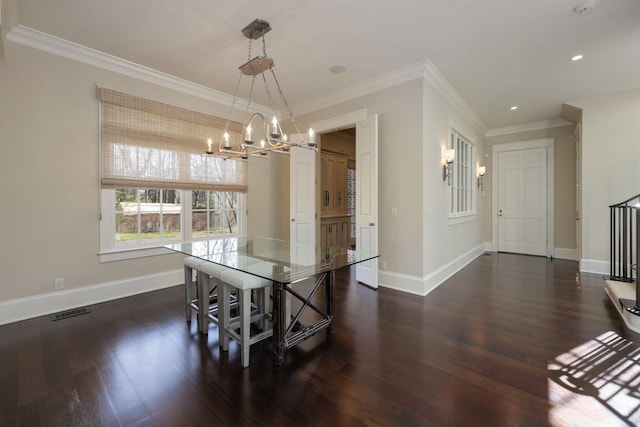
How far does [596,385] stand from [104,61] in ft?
18.1

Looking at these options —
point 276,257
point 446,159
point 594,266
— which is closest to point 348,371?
point 276,257

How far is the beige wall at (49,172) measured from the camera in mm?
2777

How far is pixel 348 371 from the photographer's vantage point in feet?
6.50

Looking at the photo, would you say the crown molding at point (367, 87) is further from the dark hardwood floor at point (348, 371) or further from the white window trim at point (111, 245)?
the white window trim at point (111, 245)

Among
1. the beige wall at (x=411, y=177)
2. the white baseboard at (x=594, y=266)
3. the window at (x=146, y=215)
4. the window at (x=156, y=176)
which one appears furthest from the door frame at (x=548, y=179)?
the window at (x=146, y=215)

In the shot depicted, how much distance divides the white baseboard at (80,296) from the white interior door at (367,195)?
2.71 metres

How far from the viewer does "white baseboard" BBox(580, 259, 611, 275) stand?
4.45m

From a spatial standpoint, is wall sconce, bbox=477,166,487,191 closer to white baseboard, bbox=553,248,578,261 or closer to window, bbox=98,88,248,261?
white baseboard, bbox=553,248,578,261

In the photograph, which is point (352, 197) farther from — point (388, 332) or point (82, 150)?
point (82, 150)

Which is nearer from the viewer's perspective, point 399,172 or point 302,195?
point 399,172

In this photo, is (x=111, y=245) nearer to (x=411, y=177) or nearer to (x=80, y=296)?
(x=80, y=296)

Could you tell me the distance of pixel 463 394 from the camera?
1.75m

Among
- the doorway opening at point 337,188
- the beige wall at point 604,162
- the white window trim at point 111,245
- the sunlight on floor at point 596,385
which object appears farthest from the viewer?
the doorway opening at point 337,188

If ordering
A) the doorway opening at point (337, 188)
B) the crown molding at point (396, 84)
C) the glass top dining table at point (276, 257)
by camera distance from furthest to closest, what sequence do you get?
the doorway opening at point (337, 188) < the crown molding at point (396, 84) < the glass top dining table at point (276, 257)
